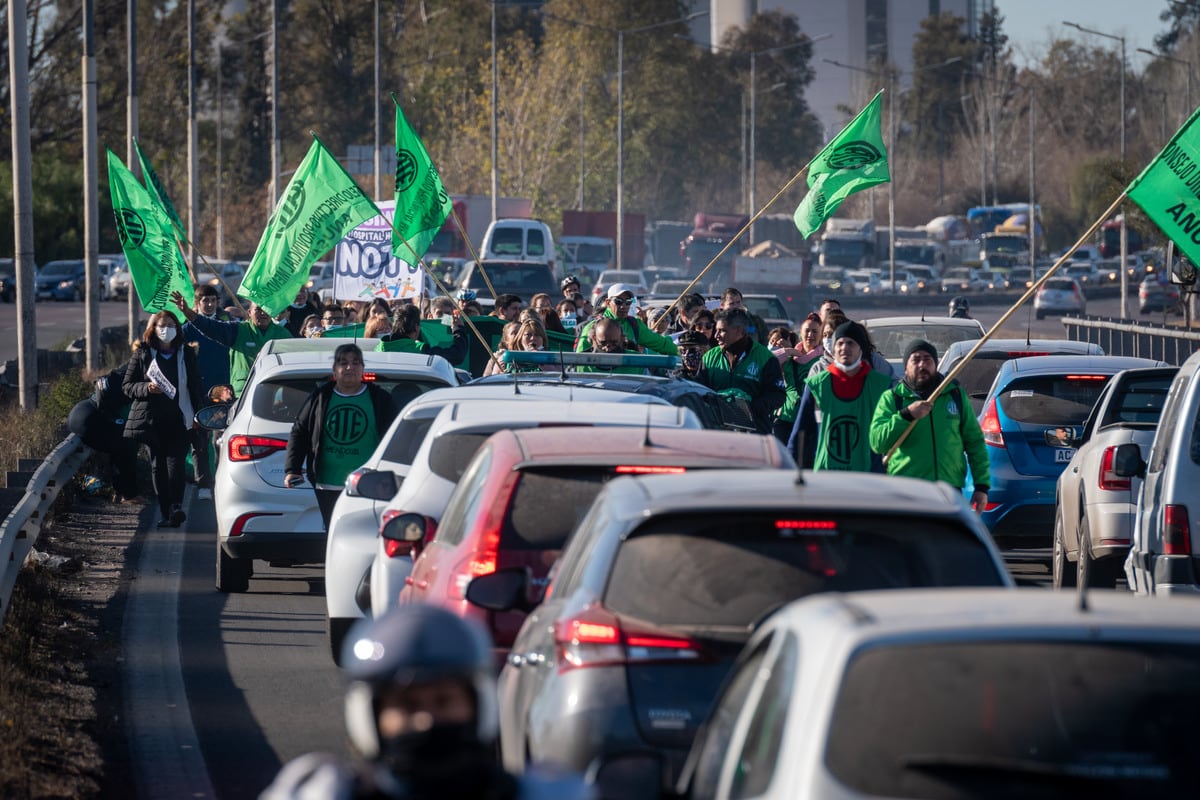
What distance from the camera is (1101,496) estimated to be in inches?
445

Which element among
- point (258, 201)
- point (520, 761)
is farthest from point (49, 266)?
point (520, 761)

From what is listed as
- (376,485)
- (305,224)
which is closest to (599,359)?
(376,485)

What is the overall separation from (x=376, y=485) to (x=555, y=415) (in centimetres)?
134

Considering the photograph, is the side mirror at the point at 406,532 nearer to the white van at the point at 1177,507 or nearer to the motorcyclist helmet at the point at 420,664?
the white van at the point at 1177,507

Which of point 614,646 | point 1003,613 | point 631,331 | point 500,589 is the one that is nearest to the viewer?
point 1003,613

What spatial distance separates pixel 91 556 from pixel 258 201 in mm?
91445

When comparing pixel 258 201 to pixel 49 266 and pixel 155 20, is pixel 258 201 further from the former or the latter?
pixel 49 266

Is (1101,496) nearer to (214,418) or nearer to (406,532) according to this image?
(406,532)

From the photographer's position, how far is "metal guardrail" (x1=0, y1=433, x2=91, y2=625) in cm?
978

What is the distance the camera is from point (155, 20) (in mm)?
88000

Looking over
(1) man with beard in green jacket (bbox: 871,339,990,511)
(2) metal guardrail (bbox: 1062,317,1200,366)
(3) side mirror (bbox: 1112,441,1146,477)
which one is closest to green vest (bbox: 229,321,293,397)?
(1) man with beard in green jacket (bbox: 871,339,990,511)

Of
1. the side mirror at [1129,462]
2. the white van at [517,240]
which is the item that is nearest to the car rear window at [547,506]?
the side mirror at [1129,462]

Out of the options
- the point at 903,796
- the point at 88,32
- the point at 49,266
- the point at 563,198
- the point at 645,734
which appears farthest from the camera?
the point at 563,198

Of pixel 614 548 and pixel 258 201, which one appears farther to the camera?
pixel 258 201
